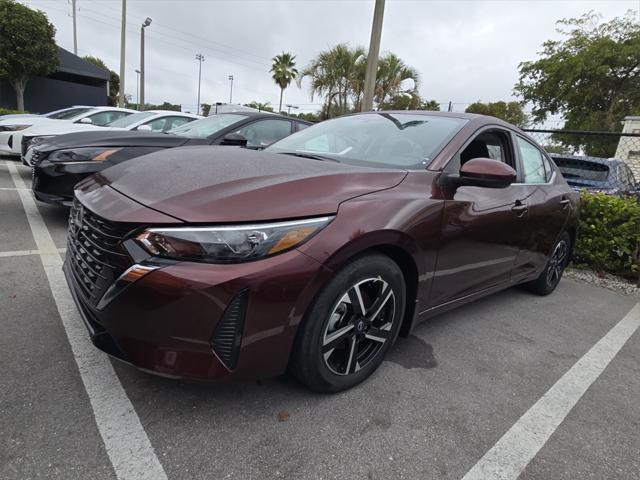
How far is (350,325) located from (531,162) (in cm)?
243

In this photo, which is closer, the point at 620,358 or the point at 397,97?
the point at 620,358

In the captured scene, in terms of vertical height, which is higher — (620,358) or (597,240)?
(597,240)

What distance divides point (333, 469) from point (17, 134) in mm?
8650

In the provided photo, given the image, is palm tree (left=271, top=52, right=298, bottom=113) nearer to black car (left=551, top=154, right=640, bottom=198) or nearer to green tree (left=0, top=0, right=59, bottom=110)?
green tree (left=0, top=0, right=59, bottom=110)

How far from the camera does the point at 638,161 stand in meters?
10.9

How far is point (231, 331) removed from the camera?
5.26 feet

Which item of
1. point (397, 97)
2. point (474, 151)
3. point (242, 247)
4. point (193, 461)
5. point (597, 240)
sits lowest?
point (193, 461)

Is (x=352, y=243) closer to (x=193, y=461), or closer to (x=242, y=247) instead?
(x=242, y=247)

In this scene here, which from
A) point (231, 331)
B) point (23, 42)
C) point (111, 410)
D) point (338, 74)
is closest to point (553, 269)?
point (231, 331)

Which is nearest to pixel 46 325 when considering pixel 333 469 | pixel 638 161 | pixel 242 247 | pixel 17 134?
pixel 242 247

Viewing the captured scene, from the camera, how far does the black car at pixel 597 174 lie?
622 cm

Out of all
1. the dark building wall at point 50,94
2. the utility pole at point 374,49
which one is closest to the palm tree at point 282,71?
the dark building wall at point 50,94

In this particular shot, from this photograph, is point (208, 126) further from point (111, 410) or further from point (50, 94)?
point (50, 94)

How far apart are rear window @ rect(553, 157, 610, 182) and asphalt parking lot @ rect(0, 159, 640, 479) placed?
4480mm
